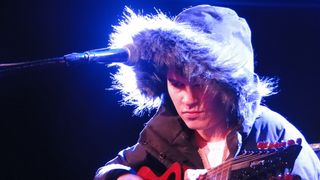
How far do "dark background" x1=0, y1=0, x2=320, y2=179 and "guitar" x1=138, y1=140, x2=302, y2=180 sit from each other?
4.57 feet

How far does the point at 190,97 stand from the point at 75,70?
1222 mm

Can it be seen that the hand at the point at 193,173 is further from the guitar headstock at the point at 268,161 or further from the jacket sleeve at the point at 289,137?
the jacket sleeve at the point at 289,137

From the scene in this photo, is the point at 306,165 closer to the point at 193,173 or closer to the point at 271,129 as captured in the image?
the point at 271,129

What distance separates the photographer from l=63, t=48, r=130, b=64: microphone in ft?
5.19

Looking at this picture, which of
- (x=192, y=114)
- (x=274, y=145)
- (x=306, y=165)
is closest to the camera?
(x=274, y=145)

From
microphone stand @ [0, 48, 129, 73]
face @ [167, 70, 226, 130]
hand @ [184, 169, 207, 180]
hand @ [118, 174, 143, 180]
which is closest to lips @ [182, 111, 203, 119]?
face @ [167, 70, 226, 130]

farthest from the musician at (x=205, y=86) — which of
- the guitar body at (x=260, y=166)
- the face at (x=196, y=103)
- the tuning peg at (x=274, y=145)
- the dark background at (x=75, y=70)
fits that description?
the dark background at (x=75, y=70)

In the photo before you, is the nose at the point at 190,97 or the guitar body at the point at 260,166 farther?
the nose at the point at 190,97

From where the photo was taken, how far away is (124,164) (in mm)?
2533

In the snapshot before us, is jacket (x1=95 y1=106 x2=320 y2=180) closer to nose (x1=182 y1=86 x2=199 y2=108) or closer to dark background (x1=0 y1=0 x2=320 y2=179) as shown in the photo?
nose (x1=182 y1=86 x2=199 y2=108)

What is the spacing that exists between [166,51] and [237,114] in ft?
1.39

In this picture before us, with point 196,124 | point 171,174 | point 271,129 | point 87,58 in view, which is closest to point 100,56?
point 87,58

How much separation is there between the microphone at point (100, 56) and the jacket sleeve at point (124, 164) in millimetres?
811

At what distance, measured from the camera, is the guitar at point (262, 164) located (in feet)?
5.57
